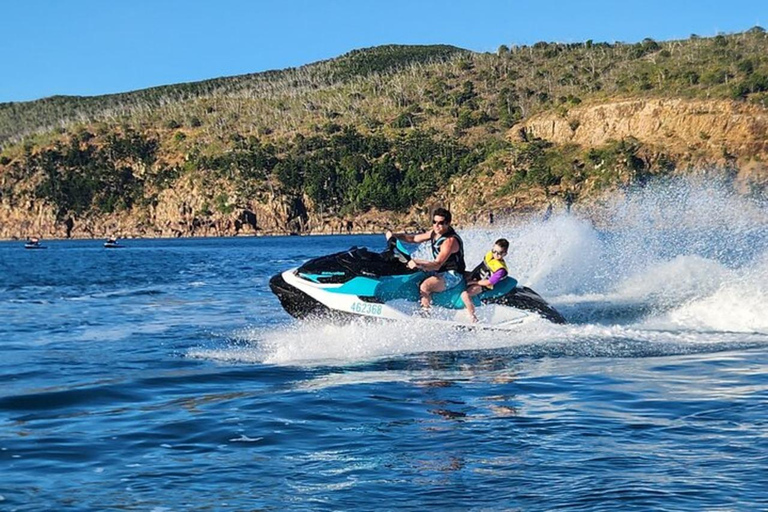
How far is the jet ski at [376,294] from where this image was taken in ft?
42.3

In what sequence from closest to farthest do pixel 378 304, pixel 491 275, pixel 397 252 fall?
1. pixel 378 304
2. pixel 397 252
3. pixel 491 275

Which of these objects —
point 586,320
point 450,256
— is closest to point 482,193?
Answer: point 586,320

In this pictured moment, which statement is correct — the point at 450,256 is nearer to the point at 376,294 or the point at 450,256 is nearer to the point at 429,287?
the point at 429,287

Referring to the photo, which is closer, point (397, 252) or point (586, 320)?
point (397, 252)

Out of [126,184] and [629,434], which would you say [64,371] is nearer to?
Result: [629,434]

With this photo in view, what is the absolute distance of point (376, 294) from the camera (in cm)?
1288

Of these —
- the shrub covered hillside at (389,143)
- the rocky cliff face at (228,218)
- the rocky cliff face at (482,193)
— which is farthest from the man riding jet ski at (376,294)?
the rocky cliff face at (228,218)

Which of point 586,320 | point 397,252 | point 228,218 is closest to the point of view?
point 397,252

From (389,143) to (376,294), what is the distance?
121 m

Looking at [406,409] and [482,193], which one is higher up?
[482,193]

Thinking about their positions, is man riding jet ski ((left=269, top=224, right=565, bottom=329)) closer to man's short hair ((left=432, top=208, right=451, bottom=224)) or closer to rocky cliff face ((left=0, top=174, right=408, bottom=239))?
man's short hair ((left=432, top=208, right=451, bottom=224))

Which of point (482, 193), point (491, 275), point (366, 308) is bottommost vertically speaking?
point (366, 308)

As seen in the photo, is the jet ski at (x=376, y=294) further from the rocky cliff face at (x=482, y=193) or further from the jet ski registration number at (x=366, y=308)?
the rocky cliff face at (x=482, y=193)

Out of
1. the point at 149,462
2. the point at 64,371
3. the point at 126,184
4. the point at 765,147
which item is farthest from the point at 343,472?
the point at 126,184
